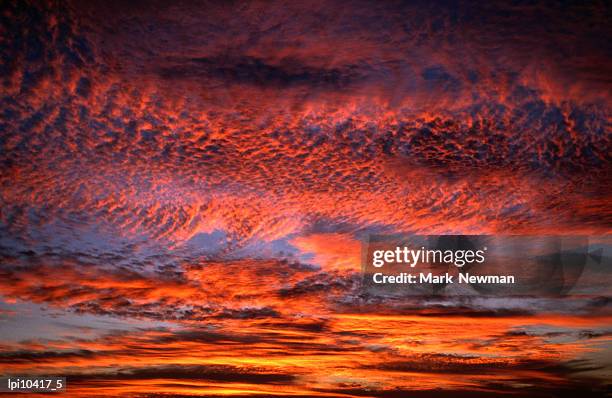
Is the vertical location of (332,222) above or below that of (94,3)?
below

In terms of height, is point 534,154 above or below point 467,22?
below

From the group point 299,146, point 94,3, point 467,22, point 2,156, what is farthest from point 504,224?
point 2,156

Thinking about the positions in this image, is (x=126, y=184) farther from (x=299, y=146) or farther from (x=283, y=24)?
(x=283, y=24)

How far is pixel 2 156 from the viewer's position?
4383 millimetres

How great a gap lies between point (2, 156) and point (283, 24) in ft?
9.36

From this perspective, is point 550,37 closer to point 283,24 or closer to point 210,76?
point 283,24

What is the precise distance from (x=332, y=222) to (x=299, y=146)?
1482 millimetres

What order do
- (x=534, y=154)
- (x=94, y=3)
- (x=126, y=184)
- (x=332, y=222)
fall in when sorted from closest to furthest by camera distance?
1. (x=94, y=3)
2. (x=534, y=154)
3. (x=126, y=184)
4. (x=332, y=222)

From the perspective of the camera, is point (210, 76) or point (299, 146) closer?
point (210, 76)

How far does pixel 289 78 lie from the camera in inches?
139

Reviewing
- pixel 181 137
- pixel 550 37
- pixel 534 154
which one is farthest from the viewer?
pixel 534 154

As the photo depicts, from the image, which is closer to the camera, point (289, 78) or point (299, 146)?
point (289, 78)

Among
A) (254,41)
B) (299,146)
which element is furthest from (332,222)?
(254,41)

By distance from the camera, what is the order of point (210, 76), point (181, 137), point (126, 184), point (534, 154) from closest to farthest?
point (210, 76) < point (181, 137) < point (534, 154) < point (126, 184)
